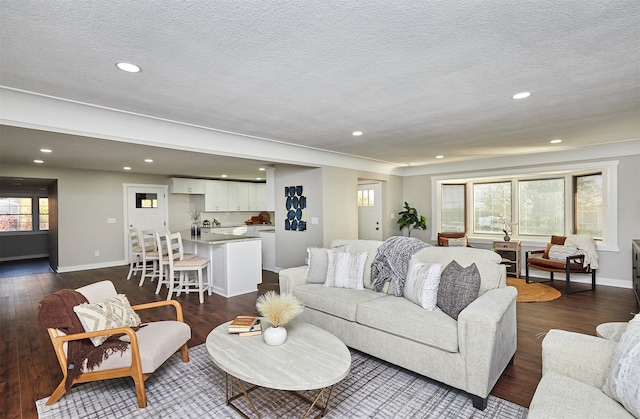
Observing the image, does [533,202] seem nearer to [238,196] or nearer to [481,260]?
[481,260]

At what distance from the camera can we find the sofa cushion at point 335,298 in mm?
2908

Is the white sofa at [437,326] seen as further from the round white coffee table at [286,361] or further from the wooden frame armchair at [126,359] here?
the wooden frame armchair at [126,359]

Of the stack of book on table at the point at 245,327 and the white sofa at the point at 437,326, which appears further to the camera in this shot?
the stack of book on table at the point at 245,327

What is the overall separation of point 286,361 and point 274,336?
0.25m

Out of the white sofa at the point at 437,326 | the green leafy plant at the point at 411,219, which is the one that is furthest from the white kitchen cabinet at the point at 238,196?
the white sofa at the point at 437,326

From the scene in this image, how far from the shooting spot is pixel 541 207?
653 cm

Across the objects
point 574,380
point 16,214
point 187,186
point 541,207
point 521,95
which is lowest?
point 574,380

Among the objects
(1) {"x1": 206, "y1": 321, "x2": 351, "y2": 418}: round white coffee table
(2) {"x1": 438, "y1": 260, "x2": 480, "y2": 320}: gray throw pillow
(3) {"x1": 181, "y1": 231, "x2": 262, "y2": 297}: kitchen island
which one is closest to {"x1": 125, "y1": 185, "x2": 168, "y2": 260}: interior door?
(3) {"x1": 181, "y1": 231, "x2": 262, "y2": 297}: kitchen island

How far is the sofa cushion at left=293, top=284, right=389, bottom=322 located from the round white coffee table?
54 cm

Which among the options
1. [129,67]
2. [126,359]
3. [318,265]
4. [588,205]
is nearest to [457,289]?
[318,265]

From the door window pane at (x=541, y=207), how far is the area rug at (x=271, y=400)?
5459 millimetres

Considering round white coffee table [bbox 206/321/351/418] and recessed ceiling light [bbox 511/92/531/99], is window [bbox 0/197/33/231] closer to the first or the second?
round white coffee table [bbox 206/321/351/418]

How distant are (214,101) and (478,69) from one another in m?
2.33

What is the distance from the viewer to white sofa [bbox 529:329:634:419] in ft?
4.48
